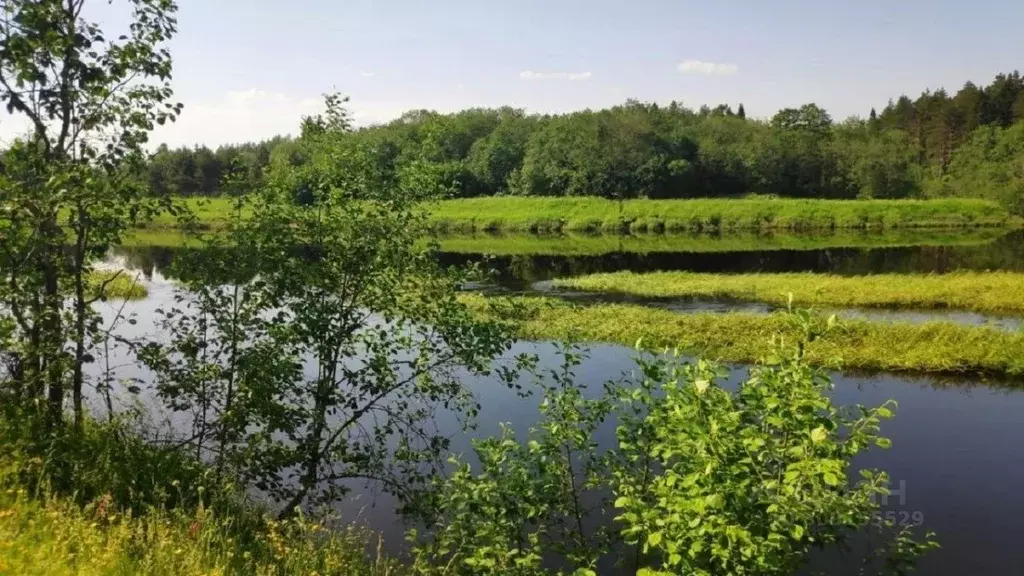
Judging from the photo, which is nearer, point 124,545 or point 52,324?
point 124,545

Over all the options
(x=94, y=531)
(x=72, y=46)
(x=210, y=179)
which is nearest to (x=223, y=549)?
(x=94, y=531)

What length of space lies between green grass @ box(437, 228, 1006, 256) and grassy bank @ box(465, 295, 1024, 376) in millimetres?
33164

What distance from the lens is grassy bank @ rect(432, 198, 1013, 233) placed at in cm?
8419

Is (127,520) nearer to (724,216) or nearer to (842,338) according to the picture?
Result: (842,338)

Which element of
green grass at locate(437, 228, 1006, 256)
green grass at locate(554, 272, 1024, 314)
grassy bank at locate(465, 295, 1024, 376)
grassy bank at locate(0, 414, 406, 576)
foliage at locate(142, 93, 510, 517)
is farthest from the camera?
green grass at locate(437, 228, 1006, 256)

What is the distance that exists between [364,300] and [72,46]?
4599 millimetres

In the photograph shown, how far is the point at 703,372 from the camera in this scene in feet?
19.5

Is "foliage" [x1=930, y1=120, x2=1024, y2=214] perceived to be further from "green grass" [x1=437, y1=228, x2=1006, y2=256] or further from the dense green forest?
"green grass" [x1=437, y1=228, x2=1006, y2=256]

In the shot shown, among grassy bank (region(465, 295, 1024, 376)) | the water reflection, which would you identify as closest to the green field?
grassy bank (region(465, 295, 1024, 376))

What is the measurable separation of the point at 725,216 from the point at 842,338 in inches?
2574

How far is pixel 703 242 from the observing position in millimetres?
69688

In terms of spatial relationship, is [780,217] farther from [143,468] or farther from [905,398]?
[143,468]

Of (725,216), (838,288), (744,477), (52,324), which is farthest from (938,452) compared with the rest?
(725,216)

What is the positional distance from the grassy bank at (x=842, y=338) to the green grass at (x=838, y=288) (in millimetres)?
6761
